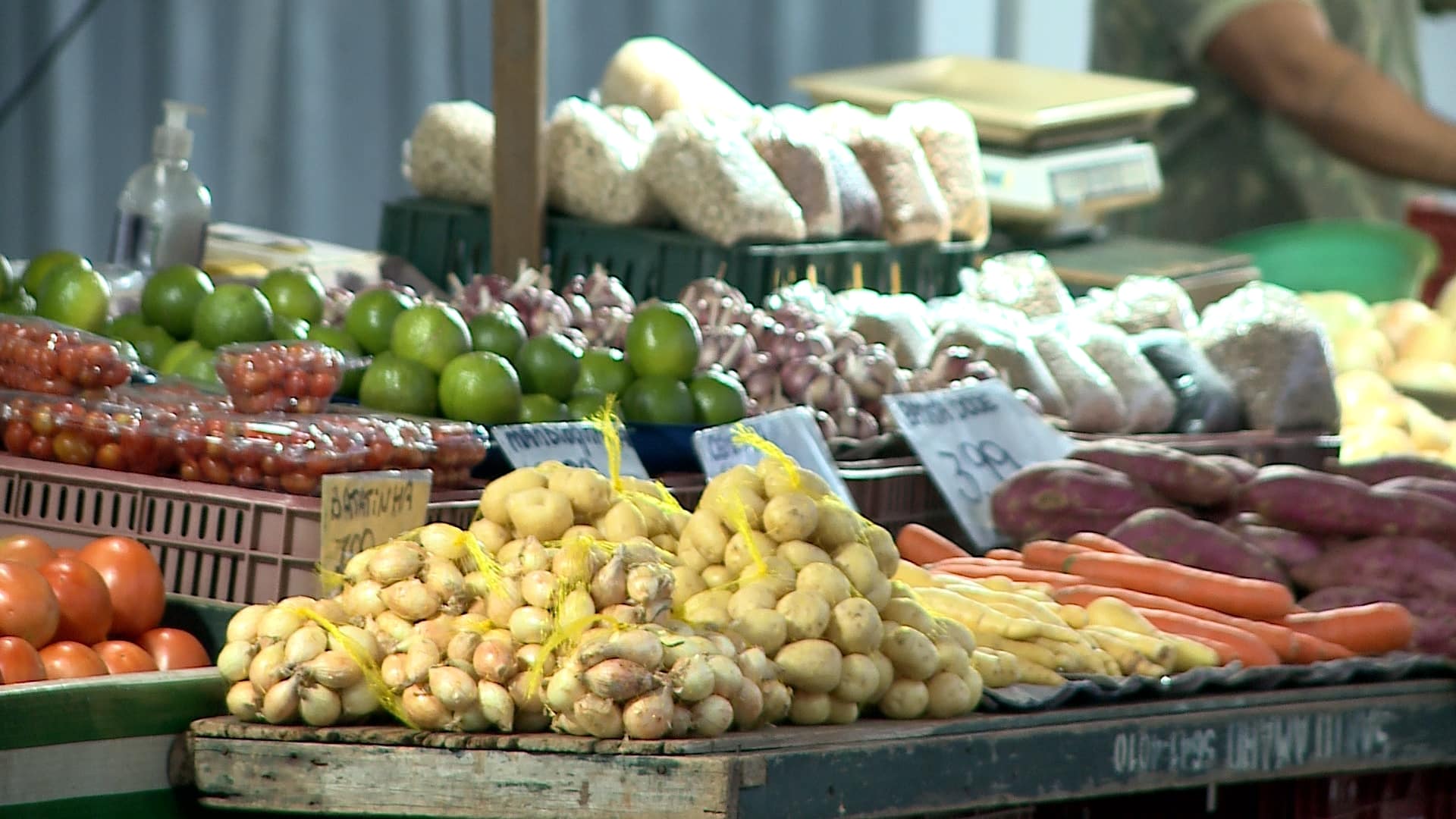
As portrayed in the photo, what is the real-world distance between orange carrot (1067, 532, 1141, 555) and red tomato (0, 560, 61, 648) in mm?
1511

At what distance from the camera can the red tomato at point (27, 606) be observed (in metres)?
2.05

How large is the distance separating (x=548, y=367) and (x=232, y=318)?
479mm

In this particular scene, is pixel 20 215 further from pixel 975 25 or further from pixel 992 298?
pixel 975 25

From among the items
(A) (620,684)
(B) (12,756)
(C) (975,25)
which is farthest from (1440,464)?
(C) (975,25)

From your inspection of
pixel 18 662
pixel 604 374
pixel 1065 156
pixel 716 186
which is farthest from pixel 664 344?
pixel 1065 156

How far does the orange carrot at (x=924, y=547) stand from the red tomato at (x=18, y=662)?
54.2 inches

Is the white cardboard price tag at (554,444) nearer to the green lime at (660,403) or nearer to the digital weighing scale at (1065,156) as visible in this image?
the green lime at (660,403)

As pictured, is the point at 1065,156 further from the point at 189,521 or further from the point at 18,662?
the point at 18,662

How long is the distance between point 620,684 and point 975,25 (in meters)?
6.80

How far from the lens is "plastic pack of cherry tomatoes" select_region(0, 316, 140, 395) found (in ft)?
8.26

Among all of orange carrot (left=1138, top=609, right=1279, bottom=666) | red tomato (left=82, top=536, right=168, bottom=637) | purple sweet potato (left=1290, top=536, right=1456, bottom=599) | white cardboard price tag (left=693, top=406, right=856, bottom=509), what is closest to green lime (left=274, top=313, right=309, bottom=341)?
white cardboard price tag (left=693, top=406, right=856, bottom=509)

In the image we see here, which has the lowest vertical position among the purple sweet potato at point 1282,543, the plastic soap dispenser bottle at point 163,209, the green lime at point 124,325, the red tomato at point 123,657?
the red tomato at point 123,657

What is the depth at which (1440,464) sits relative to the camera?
3.40 meters

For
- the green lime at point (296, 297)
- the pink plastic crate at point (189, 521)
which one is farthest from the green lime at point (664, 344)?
the pink plastic crate at point (189, 521)
